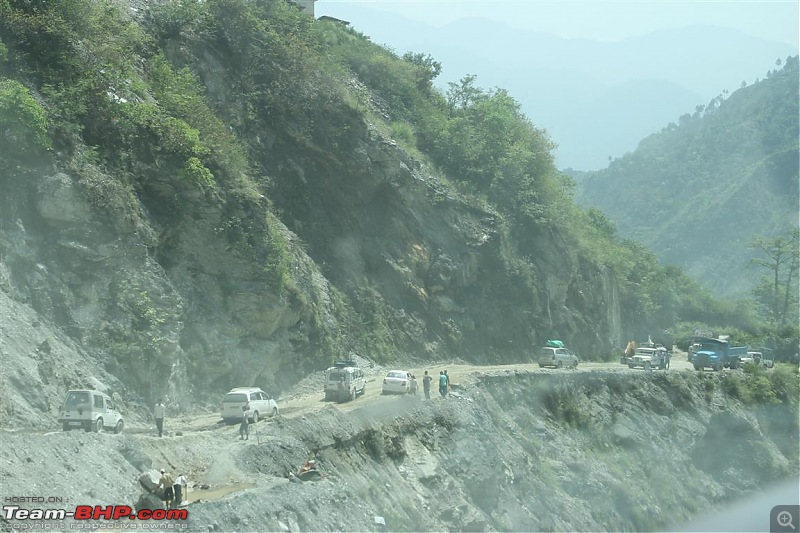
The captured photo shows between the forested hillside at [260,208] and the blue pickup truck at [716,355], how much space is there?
318 inches

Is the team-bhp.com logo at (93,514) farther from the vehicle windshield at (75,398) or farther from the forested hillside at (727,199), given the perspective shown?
the forested hillside at (727,199)

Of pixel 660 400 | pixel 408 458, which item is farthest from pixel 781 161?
pixel 408 458

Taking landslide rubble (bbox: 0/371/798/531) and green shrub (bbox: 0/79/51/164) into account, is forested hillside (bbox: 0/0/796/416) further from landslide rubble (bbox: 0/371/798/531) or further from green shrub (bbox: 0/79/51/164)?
landslide rubble (bbox: 0/371/798/531)

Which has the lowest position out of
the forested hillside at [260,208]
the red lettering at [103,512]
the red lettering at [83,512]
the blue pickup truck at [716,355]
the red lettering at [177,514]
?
the blue pickup truck at [716,355]

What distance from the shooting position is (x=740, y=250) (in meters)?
153

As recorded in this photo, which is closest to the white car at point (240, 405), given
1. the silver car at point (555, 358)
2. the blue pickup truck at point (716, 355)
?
the silver car at point (555, 358)

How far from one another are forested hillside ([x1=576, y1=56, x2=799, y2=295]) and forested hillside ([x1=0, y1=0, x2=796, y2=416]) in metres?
80.8

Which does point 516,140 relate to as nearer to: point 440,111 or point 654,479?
point 440,111

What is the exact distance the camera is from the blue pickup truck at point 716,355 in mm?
62250

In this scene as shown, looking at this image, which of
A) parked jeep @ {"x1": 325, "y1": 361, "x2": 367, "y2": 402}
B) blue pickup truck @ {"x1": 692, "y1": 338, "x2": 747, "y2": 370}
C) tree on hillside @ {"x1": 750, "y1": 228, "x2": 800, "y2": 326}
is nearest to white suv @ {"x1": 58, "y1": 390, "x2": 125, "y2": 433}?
parked jeep @ {"x1": 325, "y1": 361, "x2": 367, "y2": 402}

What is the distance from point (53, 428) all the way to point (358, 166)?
104 ft

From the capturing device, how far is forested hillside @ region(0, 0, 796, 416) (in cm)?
3133

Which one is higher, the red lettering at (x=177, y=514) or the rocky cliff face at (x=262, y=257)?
the rocky cliff face at (x=262, y=257)

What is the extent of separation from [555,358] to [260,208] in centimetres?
2271
